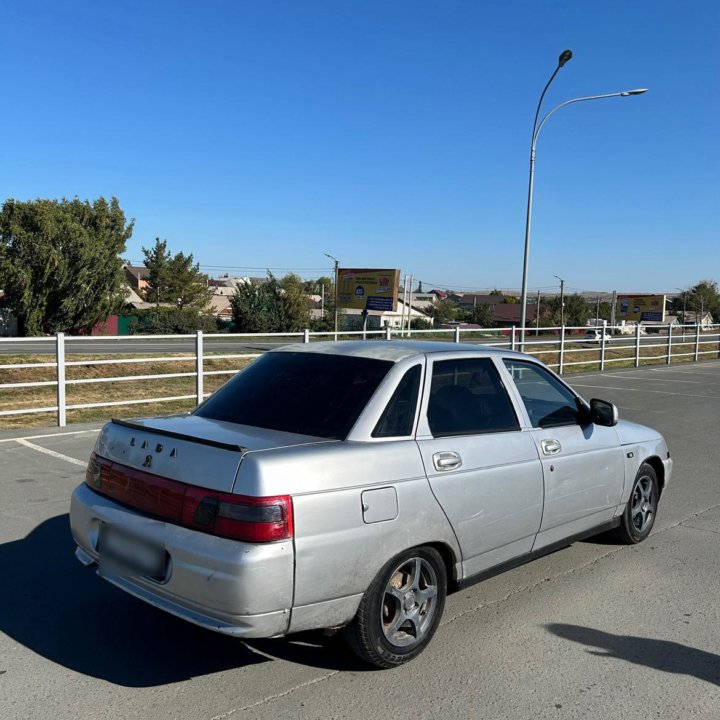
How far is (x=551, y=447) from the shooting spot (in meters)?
4.43

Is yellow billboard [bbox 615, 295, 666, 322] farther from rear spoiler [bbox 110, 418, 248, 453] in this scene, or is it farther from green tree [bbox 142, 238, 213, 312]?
rear spoiler [bbox 110, 418, 248, 453]

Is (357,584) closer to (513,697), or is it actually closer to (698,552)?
(513,697)

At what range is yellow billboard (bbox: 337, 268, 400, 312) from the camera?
49062 millimetres

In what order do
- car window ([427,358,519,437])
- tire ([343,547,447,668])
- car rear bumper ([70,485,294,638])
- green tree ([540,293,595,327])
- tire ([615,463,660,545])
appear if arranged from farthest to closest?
green tree ([540,293,595,327]), tire ([615,463,660,545]), car window ([427,358,519,437]), tire ([343,547,447,668]), car rear bumper ([70,485,294,638])

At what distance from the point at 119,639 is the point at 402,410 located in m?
1.96

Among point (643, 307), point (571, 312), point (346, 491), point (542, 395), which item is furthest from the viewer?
point (571, 312)

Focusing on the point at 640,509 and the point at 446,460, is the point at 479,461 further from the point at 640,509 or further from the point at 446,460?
the point at 640,509

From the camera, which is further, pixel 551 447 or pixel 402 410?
pixel 551 447

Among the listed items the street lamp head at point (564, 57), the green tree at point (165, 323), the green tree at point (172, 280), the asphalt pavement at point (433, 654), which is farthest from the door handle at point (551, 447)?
the green tree at point (172, 280)

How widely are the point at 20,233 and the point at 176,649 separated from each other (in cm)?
4344

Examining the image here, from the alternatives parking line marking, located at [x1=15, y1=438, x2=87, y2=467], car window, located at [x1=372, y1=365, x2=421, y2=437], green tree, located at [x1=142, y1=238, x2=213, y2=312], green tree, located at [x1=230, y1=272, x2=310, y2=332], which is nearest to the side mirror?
car window, located at [x1=372, y1=365, x2=421, y2=437]

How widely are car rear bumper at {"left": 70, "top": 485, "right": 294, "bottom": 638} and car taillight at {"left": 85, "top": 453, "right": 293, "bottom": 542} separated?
0.04m

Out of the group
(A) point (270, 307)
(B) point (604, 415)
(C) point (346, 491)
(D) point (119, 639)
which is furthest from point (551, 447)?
(A) point (270, 307)

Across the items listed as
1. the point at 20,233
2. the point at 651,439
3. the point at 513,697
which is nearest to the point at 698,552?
the point at 651,439
